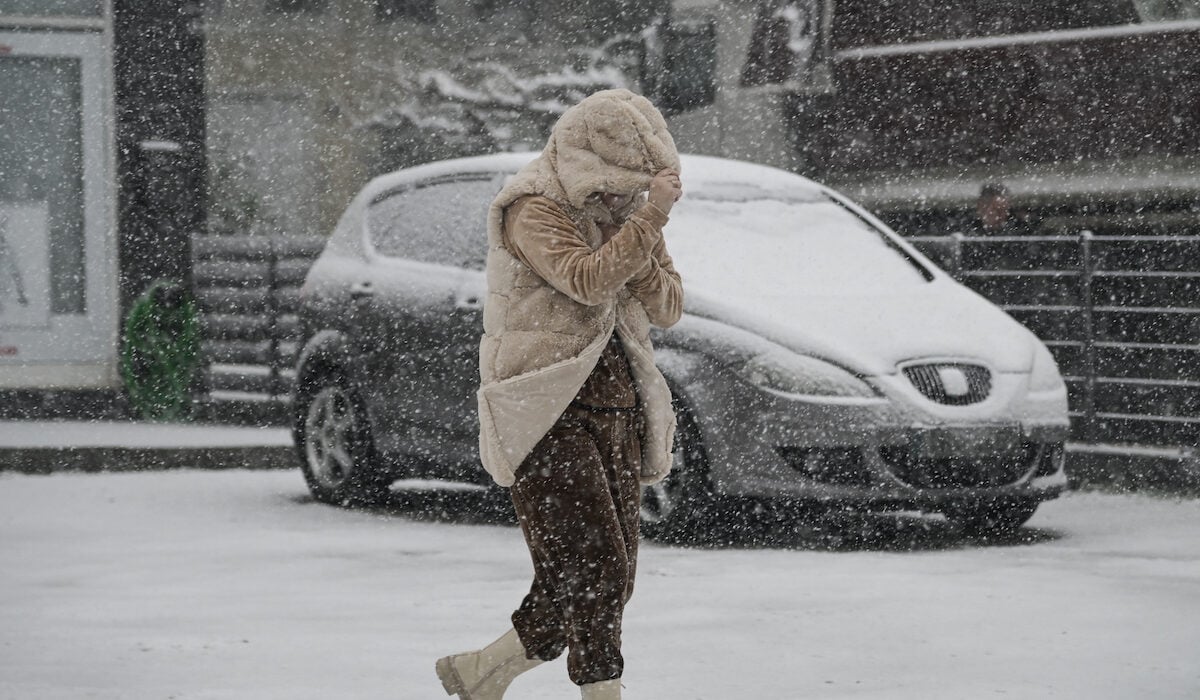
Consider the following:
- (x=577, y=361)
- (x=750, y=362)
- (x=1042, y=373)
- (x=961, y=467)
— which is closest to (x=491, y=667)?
(x=577, y=361)

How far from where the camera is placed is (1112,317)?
14.1 metres

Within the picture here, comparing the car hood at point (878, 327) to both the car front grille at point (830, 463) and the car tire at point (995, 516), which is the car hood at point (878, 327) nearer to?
the car front grille at point (830, 463)

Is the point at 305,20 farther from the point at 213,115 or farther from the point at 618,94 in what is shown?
the point at 618,94

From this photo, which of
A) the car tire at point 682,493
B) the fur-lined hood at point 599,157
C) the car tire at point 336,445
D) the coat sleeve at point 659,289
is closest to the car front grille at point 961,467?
the car tire at point 682,493

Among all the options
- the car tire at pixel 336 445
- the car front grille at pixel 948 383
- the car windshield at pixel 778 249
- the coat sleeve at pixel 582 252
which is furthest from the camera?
the car tire at pixel 336 445

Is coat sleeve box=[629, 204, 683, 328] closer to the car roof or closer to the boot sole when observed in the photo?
the boot sole

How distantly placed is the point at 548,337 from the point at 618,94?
60 centimetres

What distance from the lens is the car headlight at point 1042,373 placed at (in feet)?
31.5

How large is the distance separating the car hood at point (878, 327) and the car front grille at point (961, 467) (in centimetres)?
35

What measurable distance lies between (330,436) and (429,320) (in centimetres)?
104

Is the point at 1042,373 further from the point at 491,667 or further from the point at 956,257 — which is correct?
the point at 491,667

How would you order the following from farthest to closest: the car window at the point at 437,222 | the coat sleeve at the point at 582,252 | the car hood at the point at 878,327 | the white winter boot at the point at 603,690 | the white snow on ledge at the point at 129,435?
the white snow on ledge at the point at 129,435 → the car window at the point at 437,222 → the car hood at the point at 878,327 → the white winter boot at the point at 603,690 → the coat sleeve at the point at 582,252

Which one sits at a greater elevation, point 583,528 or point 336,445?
point 583,528

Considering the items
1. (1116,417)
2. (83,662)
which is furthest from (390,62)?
(83,662)
